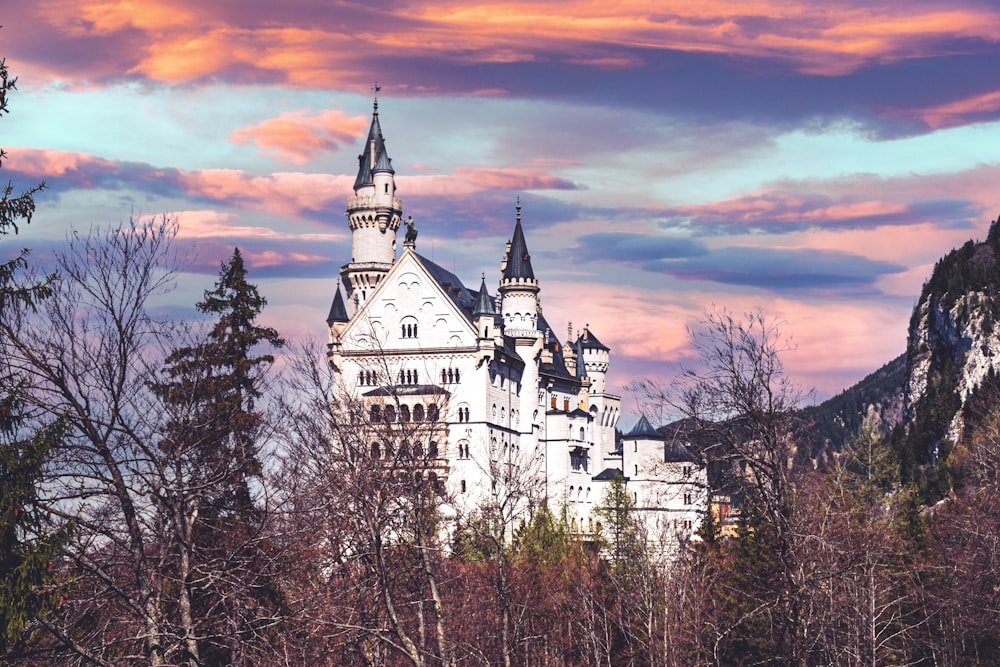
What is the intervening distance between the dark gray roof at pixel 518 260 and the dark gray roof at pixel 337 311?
15.6 meters

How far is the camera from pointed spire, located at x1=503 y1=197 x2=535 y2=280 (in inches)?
4554

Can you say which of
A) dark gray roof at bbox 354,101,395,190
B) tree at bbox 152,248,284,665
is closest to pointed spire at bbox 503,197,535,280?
dark gray roof at bbox 354,101,395,190

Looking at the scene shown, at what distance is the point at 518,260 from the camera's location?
4609 inches

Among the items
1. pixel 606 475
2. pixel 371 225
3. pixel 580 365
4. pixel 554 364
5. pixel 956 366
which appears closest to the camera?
pixel 371 225

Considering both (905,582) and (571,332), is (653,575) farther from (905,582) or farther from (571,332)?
(571,332)

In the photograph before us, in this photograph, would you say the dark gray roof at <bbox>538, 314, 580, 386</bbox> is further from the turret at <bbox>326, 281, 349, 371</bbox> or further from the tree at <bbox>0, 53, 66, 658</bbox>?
the tree at <bbox>0, 53, 66, 658</bbox>

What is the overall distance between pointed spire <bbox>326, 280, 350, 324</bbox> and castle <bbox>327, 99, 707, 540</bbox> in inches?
4.2

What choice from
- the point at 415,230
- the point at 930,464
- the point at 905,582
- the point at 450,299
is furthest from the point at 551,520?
the point at 930,464

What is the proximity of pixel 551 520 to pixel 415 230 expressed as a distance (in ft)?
98.6

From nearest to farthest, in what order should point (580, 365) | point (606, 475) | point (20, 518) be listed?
point (20, 518) < point (606, 475) < point (580, 365)

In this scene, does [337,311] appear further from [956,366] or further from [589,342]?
[956,366]

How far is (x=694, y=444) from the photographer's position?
74.5 feet

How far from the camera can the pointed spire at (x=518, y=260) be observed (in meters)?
116

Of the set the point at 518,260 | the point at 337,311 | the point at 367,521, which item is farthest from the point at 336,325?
the point at 367,521
